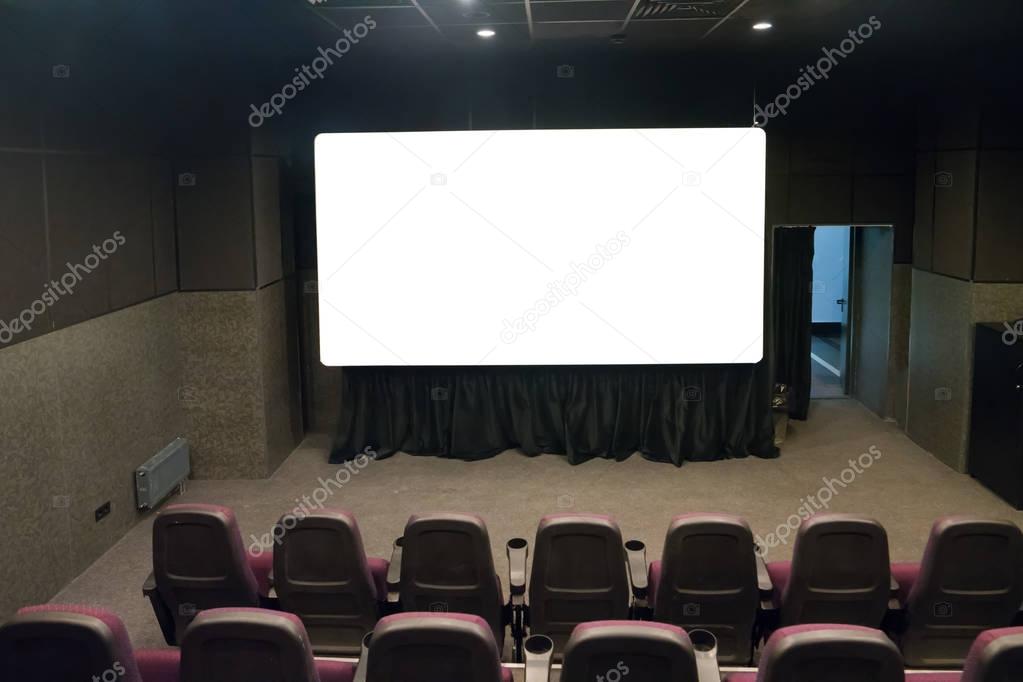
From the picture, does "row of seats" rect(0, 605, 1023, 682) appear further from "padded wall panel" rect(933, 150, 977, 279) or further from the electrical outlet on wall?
"padded wall panel" rect(933, 150, 977, 279)

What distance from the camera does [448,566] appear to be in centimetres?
409

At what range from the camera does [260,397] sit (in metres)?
7.55

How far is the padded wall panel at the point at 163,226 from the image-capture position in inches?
276

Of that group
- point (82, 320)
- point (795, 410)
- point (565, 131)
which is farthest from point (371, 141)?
point (795, 410)

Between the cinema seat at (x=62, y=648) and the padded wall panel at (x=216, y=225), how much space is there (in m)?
4.93

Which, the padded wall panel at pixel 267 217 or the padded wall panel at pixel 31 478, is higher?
the padded wall panel at pixel 267 217

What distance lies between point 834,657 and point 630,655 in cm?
55

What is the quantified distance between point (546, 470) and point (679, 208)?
240cm

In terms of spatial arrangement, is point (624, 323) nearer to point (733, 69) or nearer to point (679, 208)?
point (679, 208)

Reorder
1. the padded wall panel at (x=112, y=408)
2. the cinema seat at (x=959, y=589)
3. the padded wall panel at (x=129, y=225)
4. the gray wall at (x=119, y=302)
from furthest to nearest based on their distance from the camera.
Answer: the padded wall panel at (x=129, y=225), the padded wall panel at (x=112, y=408), the gray wall at (x=119, y=302), the cinema seat at (x=959, y=589)

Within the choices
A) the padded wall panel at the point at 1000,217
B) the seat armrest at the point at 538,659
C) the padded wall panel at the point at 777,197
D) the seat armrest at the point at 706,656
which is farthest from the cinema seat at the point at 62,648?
the padded wall panel at the point at 777,197

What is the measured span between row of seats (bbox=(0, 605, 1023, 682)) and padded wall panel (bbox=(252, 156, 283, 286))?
4999 millimetres

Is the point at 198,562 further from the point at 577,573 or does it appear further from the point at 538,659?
the point at 538,659

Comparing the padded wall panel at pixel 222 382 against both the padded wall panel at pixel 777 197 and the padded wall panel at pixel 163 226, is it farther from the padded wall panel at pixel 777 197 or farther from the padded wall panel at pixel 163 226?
the padded wall panel at pixel 777 197
